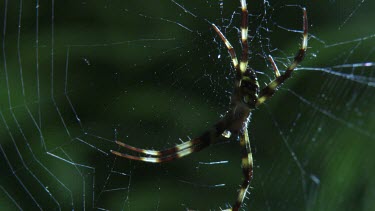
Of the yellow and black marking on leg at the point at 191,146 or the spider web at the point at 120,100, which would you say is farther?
the spider web at the point at 120,100

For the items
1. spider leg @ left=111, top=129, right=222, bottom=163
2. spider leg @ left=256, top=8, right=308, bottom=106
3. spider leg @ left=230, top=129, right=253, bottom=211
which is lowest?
spider leg @ left=230, top=129, right=253, bottom=211

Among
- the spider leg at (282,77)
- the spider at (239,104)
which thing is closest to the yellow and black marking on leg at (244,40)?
the spider at (239,104)

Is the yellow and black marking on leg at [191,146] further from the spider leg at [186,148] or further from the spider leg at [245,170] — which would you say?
the spider leg at [245,170]

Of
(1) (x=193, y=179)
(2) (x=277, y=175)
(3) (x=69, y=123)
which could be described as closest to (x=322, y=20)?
(2) (x=277, y=175)

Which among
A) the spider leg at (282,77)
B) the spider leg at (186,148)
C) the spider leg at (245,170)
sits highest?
the spider leg at (282,77)

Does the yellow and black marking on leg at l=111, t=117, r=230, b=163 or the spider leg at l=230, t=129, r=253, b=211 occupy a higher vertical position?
the yellow and black marking on leg at l=111, t=117, r=230, b=163

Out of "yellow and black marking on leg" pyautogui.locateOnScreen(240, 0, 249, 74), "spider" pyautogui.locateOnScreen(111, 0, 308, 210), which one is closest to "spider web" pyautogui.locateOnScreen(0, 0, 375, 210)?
"spider" pyautogui.locateOnScreen(111, 0, 308, 210)

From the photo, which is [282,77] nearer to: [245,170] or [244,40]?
[244,40]

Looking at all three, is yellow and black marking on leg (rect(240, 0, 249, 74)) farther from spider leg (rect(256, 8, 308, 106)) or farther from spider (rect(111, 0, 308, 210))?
spider leg (rect(256, 8, 308, 106))

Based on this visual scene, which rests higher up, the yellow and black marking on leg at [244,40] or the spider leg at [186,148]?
the yellow and black marking on leg at [244,40]

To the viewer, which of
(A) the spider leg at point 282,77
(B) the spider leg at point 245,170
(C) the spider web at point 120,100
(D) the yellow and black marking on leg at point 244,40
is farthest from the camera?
(C) the spider web at point 120,100

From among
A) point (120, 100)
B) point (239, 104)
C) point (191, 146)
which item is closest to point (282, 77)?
point (239, 104)
